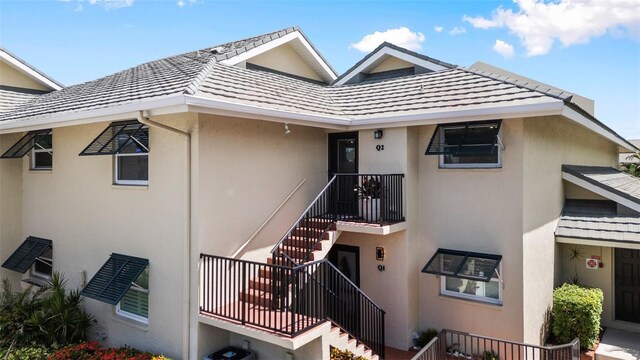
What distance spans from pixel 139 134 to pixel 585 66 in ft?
54.0

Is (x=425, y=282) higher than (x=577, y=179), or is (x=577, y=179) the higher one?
(x=577, y=179)

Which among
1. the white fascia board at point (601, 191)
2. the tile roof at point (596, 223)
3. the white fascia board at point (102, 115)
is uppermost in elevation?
the white fascia board at point (102, 115)

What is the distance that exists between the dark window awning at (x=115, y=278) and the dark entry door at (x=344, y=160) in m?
5.52

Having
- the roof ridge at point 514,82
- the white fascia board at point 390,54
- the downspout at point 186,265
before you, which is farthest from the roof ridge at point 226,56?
the roof ridge at point 514,82

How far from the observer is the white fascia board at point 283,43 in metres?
11.9

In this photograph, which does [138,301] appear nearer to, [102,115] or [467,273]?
[102,115]

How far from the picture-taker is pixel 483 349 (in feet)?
31.2

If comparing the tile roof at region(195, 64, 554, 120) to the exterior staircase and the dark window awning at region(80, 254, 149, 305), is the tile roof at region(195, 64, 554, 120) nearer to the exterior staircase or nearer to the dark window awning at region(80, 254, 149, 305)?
the exterior staircase

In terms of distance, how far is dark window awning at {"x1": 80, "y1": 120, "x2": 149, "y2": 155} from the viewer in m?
8.96

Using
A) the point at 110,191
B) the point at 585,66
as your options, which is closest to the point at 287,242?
the point at 110,191

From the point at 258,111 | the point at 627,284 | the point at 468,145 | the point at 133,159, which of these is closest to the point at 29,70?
the point at 133,159

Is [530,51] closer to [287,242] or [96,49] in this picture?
[287,242]

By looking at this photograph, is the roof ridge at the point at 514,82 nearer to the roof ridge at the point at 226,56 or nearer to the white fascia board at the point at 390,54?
the white fascia board at the point at 390,54

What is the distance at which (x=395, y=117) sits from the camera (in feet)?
33.5
